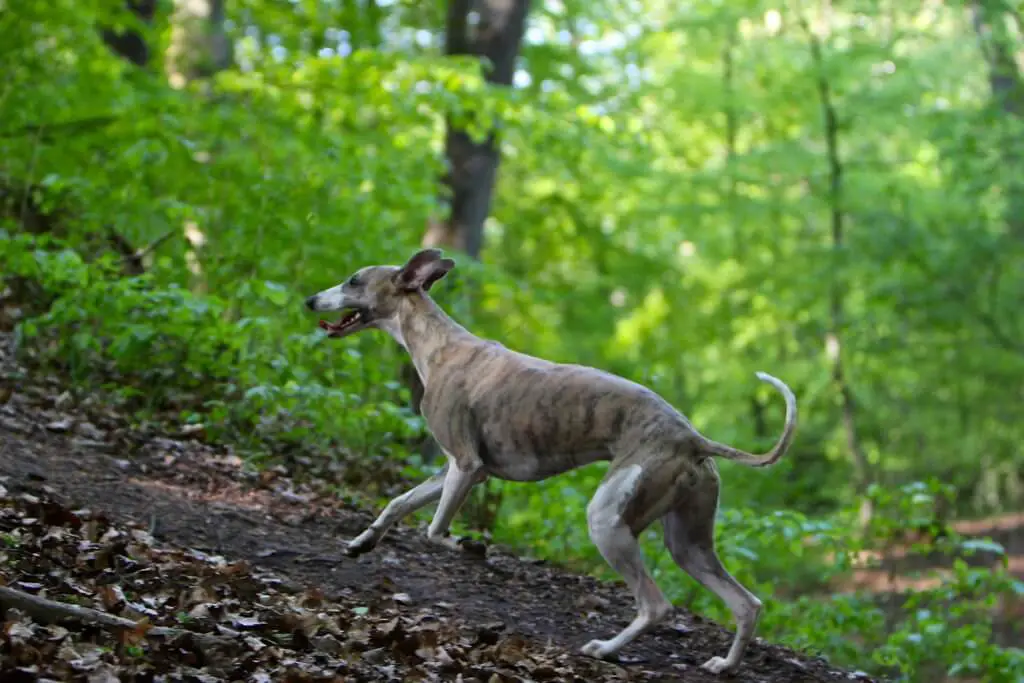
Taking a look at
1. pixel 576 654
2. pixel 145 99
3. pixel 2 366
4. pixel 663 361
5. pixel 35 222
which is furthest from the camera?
pixel 663 361

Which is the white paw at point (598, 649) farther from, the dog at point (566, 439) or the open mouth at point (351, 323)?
the open mouth at point (351, 323)

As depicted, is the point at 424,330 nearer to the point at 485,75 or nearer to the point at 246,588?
the point at 246,588

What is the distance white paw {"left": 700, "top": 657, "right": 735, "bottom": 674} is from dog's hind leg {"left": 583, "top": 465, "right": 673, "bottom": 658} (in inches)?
20.5

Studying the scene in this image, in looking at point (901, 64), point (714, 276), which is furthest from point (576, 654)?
point (714, 276)

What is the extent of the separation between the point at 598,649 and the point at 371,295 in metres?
2.47

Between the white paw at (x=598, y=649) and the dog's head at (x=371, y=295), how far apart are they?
7.49ft

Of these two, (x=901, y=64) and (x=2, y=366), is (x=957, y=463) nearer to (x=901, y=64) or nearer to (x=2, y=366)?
(x=901, y=64)

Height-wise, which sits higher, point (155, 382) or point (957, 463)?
point (155, 382)

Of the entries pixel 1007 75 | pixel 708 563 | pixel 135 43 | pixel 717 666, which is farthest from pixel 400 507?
pixel 135 43

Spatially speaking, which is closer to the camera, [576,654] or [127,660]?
[127,660]

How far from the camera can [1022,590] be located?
7.71 metres

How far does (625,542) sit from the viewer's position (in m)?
5.75

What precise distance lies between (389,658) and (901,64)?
16.3 meters

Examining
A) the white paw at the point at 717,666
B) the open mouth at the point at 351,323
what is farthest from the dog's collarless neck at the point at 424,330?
the white paw at the point at 717,666
